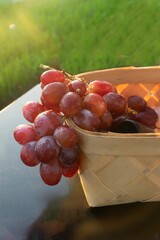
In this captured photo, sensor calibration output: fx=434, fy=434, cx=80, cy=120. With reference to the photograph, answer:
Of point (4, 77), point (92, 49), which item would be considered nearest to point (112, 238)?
point (4, 77)

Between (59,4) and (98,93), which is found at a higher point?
(98,93)

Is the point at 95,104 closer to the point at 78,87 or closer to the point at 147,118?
the point at 78,87

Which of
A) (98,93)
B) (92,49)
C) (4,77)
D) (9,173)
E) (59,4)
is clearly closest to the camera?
(98,93)

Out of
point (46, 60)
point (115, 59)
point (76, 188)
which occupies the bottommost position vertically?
point (115, 59)

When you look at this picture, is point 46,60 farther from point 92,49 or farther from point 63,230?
Result: point 63,230

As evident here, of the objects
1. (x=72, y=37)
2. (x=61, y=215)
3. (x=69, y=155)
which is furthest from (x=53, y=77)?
(x=72, y=37)

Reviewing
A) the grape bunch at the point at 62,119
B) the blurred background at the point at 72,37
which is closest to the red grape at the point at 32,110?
the grape bunch at the point at 62,119
